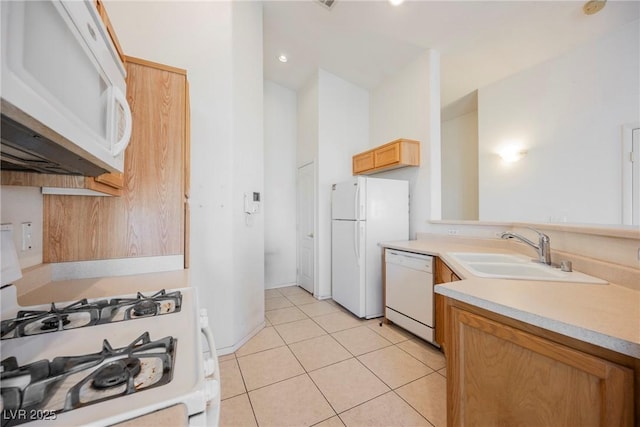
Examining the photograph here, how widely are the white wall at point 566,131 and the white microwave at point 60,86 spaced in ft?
13.4

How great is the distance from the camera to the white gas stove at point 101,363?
1.39 feet

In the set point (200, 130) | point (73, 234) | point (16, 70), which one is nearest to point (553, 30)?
point (200, 130)

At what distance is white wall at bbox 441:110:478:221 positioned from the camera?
4.44 meters

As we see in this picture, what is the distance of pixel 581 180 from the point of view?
268 centimetres

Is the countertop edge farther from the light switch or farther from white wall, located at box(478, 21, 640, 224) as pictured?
white wall, located at box(478, 21, 640, 224)

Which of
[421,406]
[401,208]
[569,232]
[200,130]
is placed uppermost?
[200,130]

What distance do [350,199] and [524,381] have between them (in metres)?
2.18

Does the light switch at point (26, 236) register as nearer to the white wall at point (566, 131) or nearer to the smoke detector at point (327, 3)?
the smoke detector at point (327, 3)

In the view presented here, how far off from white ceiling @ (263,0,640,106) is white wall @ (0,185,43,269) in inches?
108

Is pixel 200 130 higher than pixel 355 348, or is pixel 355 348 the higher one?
pixel 200 130

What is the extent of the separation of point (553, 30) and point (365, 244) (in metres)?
2.98

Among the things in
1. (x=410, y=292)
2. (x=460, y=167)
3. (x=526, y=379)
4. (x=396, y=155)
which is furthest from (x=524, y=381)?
(x=460, y=167)

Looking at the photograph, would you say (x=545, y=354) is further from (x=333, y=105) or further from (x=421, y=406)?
(x=333, y=105)

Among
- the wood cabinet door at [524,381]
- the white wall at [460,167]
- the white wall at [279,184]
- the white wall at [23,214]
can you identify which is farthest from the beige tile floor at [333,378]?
the white wall at [460,167]
